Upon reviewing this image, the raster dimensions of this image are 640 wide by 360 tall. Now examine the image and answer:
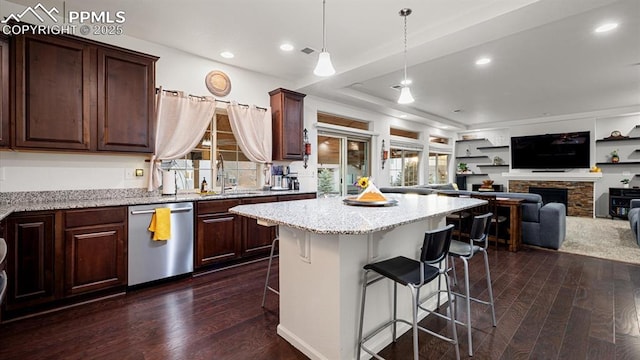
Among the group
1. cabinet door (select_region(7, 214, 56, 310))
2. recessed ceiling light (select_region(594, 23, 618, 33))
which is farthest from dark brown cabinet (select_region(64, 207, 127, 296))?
recessed ceiling light (select_region(594, 23, 618, 33))

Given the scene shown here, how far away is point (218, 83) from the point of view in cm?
398

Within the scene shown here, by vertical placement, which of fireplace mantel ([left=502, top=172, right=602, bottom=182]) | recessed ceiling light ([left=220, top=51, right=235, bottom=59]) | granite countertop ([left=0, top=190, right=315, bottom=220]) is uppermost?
recessed ceiling light ([left=220, top=51, right=235, bottom=59])

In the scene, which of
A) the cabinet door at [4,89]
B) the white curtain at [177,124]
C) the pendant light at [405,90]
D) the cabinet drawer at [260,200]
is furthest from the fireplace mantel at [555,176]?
the cabinet door at [4,89]

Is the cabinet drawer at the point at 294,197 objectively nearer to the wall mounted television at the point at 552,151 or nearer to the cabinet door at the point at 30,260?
the cabinet door at the point at 30,260

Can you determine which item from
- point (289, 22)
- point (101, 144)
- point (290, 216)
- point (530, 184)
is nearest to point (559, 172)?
point (530, 184)

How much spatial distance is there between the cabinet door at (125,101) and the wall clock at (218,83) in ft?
2.61

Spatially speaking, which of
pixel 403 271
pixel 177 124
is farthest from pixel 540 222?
pixel 177 124

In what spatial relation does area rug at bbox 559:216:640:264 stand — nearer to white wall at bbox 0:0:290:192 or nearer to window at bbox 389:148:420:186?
window at bbox 389:148:420:186

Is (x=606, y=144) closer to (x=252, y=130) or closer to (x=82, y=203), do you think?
(x=252, y=130)

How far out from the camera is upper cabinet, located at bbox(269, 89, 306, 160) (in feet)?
14.3

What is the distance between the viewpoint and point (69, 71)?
269cm

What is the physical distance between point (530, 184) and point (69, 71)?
403 inches

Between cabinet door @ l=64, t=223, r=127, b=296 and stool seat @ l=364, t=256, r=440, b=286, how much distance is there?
2449 millimetres

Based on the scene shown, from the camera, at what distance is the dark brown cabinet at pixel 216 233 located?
10.7 ft
